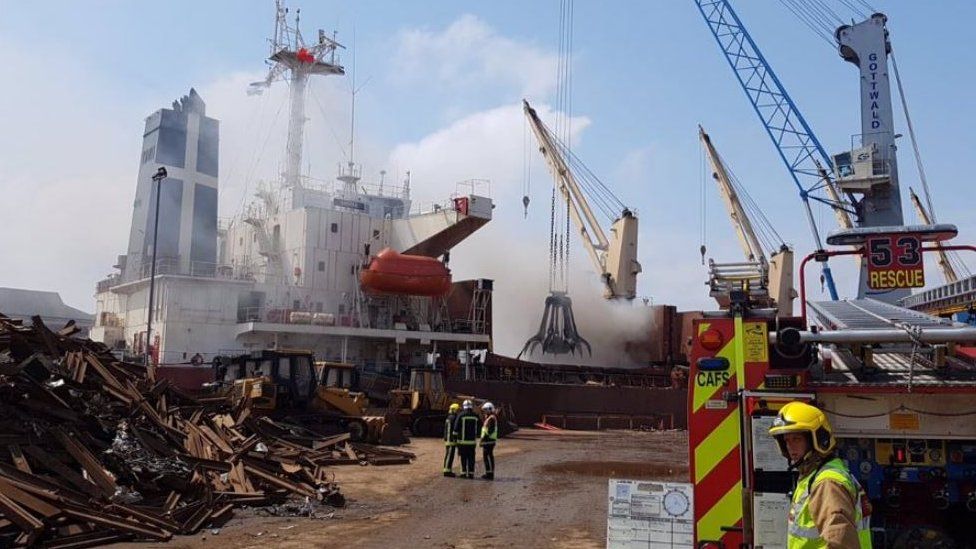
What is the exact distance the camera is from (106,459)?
9711 millimetres

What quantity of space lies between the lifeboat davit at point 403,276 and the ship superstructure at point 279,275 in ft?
0.81

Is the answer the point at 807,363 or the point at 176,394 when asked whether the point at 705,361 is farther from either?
the point at 176,394

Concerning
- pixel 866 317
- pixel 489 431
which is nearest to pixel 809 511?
pixel 866 317

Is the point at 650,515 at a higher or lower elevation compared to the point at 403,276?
lower

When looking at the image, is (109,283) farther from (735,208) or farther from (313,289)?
(735,208)

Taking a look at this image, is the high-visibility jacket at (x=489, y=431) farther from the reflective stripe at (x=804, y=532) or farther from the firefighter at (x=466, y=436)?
the reflective stripe at (x=804, y=532)

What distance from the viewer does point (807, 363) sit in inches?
170

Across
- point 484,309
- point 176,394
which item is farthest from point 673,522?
point 484,309

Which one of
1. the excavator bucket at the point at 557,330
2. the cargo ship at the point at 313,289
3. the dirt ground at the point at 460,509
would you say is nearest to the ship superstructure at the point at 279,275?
the cargo ship at the point at 313,289

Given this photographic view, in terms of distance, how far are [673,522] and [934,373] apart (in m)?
1.62

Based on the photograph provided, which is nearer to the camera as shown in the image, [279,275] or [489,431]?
[489,431]

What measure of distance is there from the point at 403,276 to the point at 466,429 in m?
18.7

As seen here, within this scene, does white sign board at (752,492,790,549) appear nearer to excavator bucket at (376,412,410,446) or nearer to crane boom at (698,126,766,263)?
excavator bucket at (376,412,410,446)

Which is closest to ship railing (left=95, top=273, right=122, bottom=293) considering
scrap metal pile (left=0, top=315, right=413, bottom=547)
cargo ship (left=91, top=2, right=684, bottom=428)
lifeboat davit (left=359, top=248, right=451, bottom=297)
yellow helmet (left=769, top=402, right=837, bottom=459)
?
cargo ship (left=91, top=2, right=684, bottom=428)
